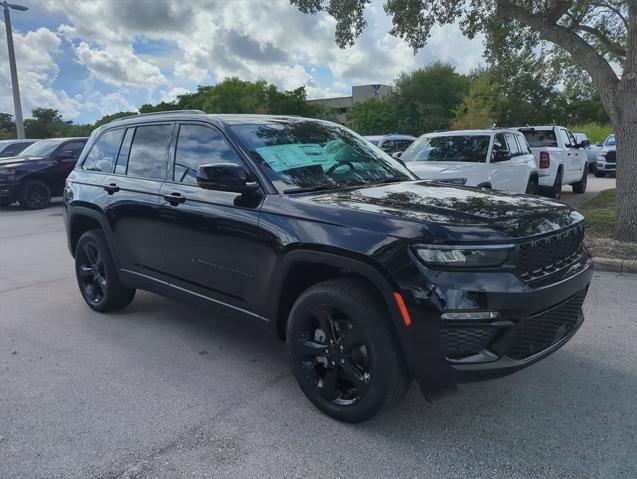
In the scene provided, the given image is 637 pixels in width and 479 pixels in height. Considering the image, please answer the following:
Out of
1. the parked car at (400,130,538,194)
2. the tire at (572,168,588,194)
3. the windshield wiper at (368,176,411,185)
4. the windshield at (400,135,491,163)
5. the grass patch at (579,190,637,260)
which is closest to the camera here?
the windshield wiper at (368,176,411,185)

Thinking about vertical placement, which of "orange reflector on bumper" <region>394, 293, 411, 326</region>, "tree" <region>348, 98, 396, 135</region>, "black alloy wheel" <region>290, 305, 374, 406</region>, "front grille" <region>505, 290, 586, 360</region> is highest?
"tree" <region>348, 98, 396, 135</region>

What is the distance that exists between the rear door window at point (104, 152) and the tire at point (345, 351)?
2.78m

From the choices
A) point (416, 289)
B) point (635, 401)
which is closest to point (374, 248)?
point (416, 289)

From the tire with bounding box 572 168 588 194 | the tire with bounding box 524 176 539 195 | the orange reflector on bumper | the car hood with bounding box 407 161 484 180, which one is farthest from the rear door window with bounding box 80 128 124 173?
the tire with bounding box 572 168 588 194

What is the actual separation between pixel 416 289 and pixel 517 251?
583mm

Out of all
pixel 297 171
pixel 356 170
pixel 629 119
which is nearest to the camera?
pixel 297 171

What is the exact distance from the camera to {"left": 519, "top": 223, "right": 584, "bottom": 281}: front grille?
2.82 meters

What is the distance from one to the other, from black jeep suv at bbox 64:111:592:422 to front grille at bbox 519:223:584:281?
0.01 metres

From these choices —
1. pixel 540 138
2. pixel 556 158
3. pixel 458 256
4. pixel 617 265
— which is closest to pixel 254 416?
pixel 458 256

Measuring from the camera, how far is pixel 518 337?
2.78 meters

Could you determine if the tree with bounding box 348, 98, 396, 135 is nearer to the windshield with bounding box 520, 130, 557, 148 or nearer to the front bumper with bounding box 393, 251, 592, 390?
the windshield with bounding box 520, 130, 557, 148

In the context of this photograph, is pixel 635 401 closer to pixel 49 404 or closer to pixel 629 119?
pixel 49 404

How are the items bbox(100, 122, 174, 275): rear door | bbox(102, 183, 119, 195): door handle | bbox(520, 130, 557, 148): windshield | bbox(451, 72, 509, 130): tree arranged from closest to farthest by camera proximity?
bbox(100, 122, 174, 275): rear door < bbox(102, 183, 119, 195): door handle < bbox(520, 130, 557, 148): windshield < bbox(451, 72, 509, 130): tree

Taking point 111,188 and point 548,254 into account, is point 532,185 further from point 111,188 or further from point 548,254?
point 111,188
